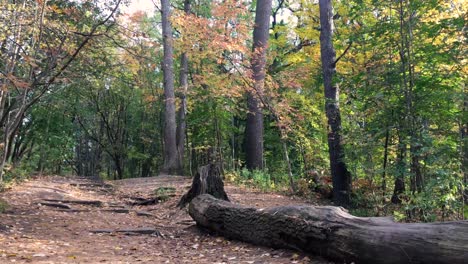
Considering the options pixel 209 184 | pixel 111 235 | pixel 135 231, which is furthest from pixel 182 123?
pixel 111 235

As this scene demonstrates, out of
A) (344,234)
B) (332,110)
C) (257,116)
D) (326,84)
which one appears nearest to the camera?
(344,234)

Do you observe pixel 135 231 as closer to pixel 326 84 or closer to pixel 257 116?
pixel 326 84

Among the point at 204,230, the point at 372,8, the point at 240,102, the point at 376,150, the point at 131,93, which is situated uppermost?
the point at 131,93

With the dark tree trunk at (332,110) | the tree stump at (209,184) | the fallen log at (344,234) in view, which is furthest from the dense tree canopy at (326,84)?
the fallen log at (344,234)

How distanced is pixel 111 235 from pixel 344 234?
385cm

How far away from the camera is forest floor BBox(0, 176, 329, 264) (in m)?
4.75

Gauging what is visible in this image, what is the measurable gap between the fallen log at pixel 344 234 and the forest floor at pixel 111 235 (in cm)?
17

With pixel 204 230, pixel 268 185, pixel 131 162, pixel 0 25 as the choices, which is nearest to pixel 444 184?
pixel 204 230

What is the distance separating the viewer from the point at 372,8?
8.23 meters

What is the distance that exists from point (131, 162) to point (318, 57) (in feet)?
73.5

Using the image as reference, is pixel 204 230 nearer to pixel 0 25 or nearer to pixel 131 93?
pixel 0 25

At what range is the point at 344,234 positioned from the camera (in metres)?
4.05

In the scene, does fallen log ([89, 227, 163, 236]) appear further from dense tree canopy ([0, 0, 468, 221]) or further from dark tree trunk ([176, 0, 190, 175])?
dark tree trunk ([176, 0, 190, 175])

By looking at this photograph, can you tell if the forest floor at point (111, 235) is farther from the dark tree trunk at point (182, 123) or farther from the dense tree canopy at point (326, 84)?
the dark tree trunk at point (182, 123)
